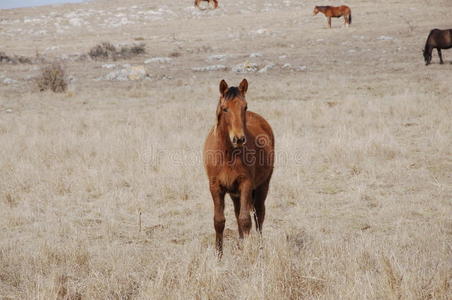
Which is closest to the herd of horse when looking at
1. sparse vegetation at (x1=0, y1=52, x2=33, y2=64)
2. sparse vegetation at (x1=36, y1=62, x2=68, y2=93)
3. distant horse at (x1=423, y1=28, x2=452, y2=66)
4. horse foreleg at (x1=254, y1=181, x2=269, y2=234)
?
horse foreleg at (x1=254, y1=181, x2=269, y2=234)

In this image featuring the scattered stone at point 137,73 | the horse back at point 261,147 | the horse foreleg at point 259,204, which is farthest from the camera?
the scattered stone at point 137,73

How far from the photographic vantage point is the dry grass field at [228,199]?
3.62 metres

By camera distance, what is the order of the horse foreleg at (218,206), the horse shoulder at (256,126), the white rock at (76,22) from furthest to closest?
the white rock at (76,22) → the horse shoulder at (256,126) → the horse foreleg at (218,206)

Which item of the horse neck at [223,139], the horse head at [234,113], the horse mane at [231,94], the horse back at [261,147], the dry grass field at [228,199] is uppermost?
the horse mane at [231,94]

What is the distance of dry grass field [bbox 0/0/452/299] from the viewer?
3621 mm

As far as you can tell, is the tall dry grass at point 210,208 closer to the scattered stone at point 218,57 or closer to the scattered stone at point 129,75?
the scattered stone at point 129,75

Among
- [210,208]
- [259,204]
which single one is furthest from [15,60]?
[259,204]

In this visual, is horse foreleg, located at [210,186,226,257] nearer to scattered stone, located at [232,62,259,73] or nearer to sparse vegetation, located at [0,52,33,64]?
scattered stone, located at [232,62,259,73]

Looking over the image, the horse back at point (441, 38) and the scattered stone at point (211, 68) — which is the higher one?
the horse back at point (441, 38)

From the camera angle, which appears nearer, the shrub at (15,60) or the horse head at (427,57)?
the horse head at (427,57)

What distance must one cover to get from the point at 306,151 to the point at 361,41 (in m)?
20.0

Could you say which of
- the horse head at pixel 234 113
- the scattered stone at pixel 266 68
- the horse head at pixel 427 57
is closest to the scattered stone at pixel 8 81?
the scattered stone at pixel 266 68

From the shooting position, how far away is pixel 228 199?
6930 mm

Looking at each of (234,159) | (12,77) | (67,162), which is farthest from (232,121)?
(12,77)
